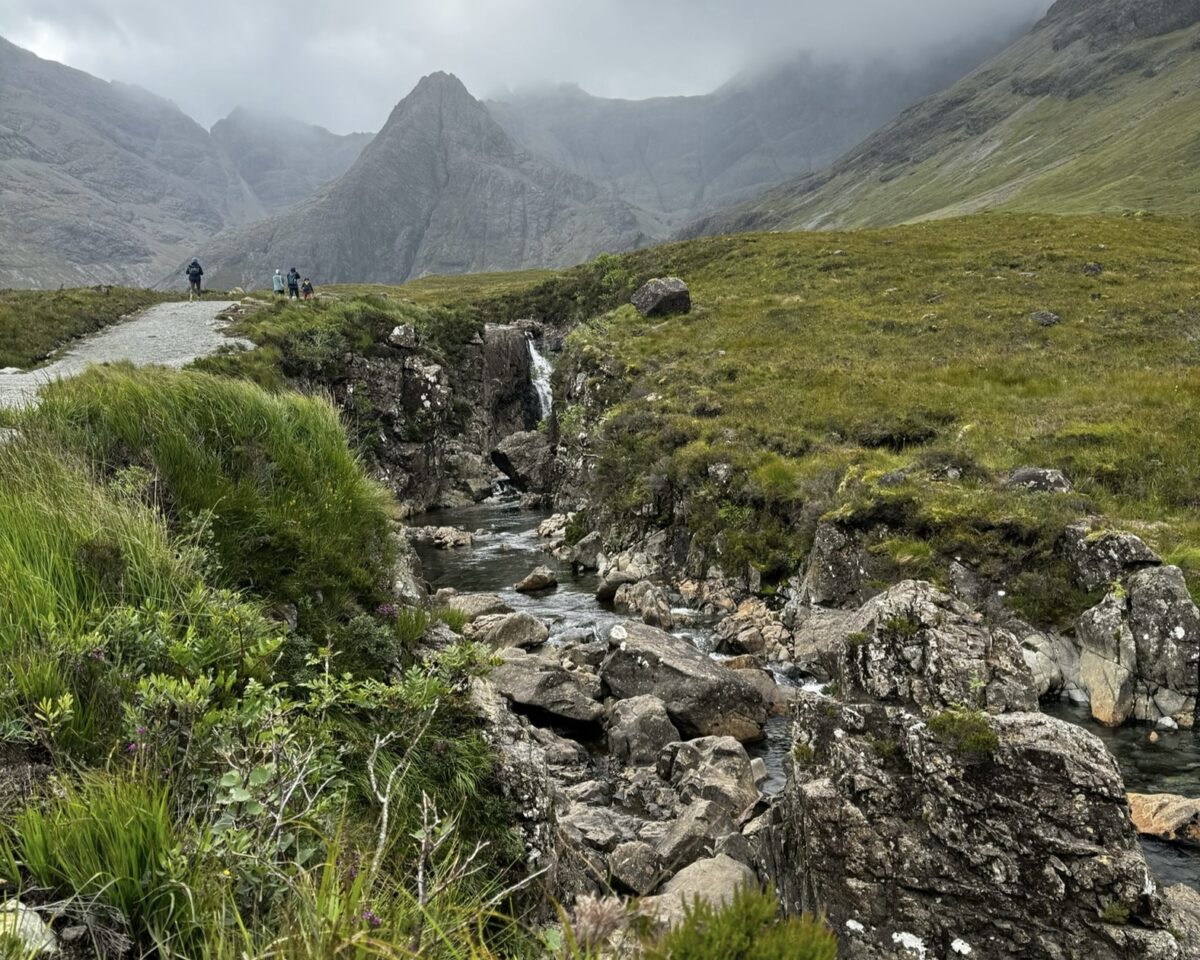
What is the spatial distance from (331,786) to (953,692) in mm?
7409

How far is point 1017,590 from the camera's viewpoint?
594 inches

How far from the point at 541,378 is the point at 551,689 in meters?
43.2

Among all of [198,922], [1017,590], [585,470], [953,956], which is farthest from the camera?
[585,470]

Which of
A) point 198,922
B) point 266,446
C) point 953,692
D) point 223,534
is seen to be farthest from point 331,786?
point 953,692

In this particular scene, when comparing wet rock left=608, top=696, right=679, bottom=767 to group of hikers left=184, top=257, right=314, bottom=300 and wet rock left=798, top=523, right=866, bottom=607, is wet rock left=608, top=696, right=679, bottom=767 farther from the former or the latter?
group of hikers left=184, top=257, right=314, bottom=300

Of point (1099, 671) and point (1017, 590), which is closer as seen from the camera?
point (1099, 671)

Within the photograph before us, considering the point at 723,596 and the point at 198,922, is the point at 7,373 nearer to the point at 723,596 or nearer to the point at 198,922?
the point at 723,596

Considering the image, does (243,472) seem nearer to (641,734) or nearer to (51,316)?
(641,734)

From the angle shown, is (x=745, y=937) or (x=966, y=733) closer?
(x=745, y=937)

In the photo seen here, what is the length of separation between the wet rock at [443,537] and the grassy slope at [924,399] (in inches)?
325

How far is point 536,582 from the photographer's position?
966 inches

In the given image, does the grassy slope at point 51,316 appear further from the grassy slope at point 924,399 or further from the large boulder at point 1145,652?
the large boulder at point 1145,652

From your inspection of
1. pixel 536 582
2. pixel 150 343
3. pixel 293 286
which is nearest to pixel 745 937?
pixel 536 582

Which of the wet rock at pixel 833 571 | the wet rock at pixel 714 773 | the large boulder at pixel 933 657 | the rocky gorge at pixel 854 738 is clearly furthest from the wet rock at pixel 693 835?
the wet rock at pixel 833 571
